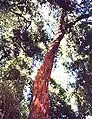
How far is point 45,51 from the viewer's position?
62.2 ft

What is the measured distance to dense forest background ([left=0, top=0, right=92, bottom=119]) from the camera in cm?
1675

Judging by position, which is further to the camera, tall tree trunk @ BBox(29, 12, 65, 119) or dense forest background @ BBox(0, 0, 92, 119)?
dense forest background @ BBox(0, 0, 92, 119)

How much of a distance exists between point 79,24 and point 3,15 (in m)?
4.14

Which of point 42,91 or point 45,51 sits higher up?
point 45,51

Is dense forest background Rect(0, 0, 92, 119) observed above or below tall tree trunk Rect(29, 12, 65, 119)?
above

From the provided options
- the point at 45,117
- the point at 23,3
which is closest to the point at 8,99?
the point at 45,117

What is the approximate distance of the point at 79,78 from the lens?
19.1 metres

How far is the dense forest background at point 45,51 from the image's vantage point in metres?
16.8

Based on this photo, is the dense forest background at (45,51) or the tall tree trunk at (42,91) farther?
the dense forest background at (45,51)

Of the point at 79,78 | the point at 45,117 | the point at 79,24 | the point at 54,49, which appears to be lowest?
the point at 45,117

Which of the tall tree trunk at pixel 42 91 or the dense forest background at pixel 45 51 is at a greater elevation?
the dense forest background at pixel 45 51

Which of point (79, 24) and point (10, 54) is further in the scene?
point (10, 54)

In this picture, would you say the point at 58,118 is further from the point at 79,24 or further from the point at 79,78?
the point at 79,24

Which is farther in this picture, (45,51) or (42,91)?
(45,51)
